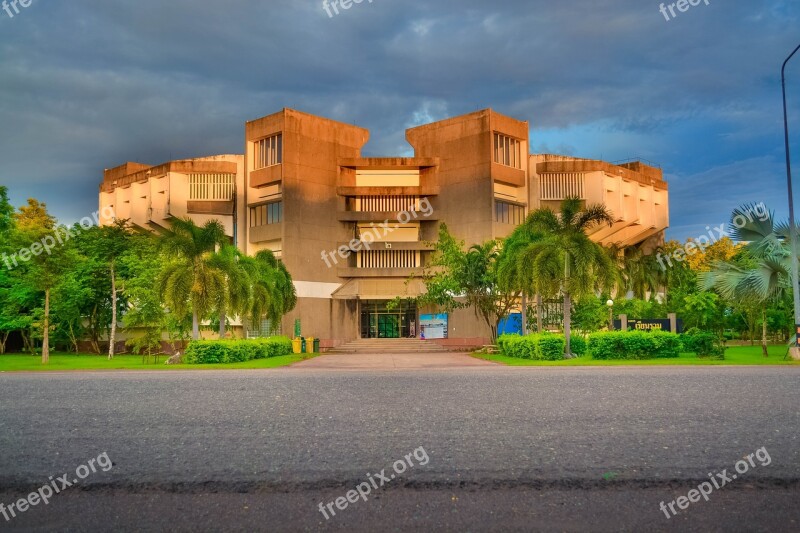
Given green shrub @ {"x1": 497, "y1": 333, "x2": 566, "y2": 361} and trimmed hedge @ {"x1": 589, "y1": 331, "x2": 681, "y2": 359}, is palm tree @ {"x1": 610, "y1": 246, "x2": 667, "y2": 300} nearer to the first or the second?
green shrub @ {"x1": 497, "y1": 333, "x2": 566, "y2": 361}

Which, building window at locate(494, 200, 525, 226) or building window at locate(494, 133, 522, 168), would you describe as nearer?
building window at locate(494, 200, 525, 226)

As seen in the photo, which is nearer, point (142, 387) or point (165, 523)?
point (165, 523)

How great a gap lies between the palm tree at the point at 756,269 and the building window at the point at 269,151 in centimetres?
3502

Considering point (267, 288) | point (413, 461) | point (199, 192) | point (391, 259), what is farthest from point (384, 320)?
point (413, 461)

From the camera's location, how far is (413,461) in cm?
739

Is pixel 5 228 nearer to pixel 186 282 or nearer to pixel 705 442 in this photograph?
pixel 186 282

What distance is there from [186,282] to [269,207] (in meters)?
25.2

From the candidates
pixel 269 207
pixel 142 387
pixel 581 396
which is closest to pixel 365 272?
pixel 269 207

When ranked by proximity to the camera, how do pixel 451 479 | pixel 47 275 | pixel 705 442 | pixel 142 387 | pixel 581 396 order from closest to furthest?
pixel 451 479 < pixel 705 442 < pixel 581 396 < pixel 142 387 < pixel 47 275

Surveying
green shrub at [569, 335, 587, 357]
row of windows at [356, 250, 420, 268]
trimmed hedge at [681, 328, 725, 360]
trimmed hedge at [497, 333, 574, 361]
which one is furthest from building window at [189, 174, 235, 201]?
trimmed hedge at [681, 328, 725, 360]

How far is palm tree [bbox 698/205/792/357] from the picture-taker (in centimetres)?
2834

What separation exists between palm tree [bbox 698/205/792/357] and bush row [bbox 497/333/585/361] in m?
6.67

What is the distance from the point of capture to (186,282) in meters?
31.6

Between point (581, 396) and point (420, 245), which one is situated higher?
point (420, 245)
